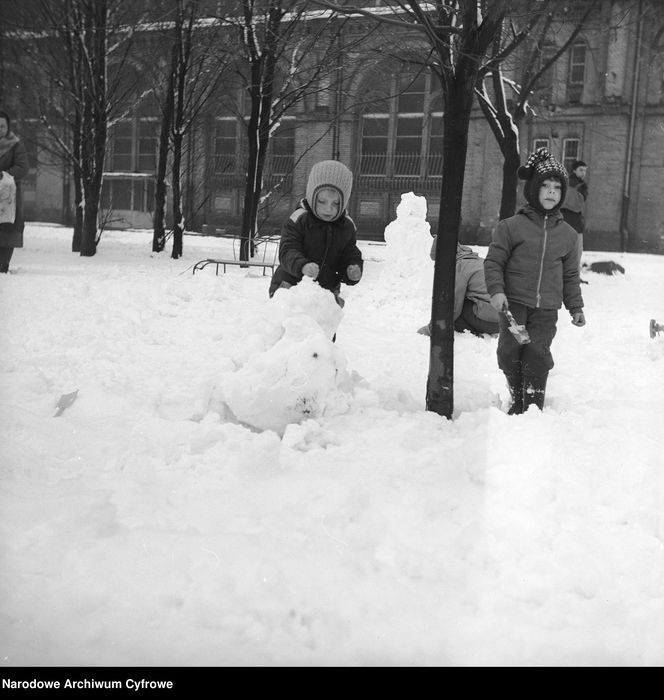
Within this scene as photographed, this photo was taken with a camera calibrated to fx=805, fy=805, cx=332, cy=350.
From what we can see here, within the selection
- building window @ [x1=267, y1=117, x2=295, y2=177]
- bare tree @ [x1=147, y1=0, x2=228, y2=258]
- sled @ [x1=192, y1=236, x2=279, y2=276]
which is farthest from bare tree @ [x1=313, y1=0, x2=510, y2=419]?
building window @ [x1=267, y1=117, x2=295, y2=177]

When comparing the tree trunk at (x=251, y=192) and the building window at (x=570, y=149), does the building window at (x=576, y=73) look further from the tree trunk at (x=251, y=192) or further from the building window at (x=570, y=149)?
the tree trunk at (x=251, y=192)

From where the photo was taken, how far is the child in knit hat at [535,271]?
486 centimetres

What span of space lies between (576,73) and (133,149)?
57.2 feet

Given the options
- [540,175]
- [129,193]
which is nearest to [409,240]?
[540,175]

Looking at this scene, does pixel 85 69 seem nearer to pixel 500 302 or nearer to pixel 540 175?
pixel 540 175

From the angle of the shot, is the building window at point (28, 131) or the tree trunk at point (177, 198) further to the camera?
the building window at point (28, 131)

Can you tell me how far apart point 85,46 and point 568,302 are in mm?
12798

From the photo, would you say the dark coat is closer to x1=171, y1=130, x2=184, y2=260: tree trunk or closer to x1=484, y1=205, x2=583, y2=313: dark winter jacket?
x1=171, y1=130, x2=184, y2=260: tree trunk

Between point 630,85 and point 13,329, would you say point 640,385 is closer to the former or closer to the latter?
point 13,329

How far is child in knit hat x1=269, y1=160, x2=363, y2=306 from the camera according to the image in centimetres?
513

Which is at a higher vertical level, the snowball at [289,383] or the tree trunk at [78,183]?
the tree trunk at [78,183]

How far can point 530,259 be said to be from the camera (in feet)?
16.0

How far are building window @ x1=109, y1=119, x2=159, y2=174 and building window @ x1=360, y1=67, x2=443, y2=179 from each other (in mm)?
9021

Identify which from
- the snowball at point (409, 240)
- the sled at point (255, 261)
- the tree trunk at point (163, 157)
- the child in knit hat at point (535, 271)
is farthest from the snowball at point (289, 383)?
the tree trunk at point (163, 157)
